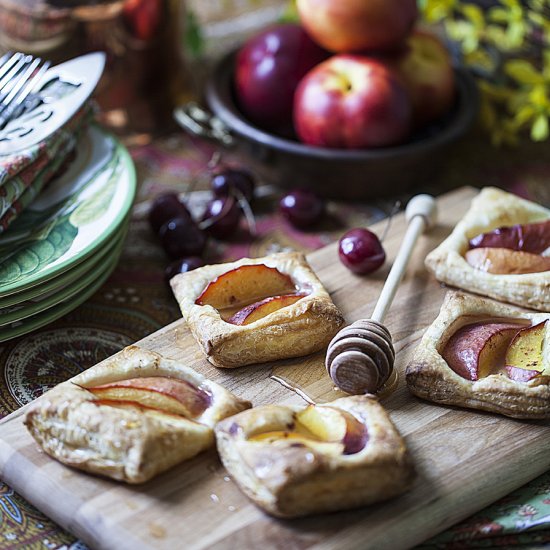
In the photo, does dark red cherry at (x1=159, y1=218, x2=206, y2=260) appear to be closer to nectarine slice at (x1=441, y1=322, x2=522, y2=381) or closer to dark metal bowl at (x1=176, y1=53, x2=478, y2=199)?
dark metal bowl at (x1=176, y1=53, x2=478, y2=199)

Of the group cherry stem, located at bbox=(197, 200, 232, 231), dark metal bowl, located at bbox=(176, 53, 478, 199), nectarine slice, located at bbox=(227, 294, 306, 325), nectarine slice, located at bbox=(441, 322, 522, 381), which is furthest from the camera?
dark metal bowl, located at bbox=(176, 53, 478, 199)

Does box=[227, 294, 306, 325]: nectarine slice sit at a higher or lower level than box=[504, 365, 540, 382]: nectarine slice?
higher

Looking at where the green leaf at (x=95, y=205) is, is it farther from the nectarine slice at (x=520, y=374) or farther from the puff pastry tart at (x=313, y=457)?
the nectarine slice at (x=520, y=374)

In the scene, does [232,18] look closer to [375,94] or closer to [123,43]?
[123,43]

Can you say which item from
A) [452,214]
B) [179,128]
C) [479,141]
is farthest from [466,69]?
[179,128]

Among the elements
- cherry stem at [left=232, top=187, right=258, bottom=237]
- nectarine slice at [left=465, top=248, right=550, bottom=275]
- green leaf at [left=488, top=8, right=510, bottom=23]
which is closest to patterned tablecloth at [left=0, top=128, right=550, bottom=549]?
cherry stem at [left=232, top=187, right=258, bottom=237]

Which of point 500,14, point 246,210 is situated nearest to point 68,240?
point 246,210
